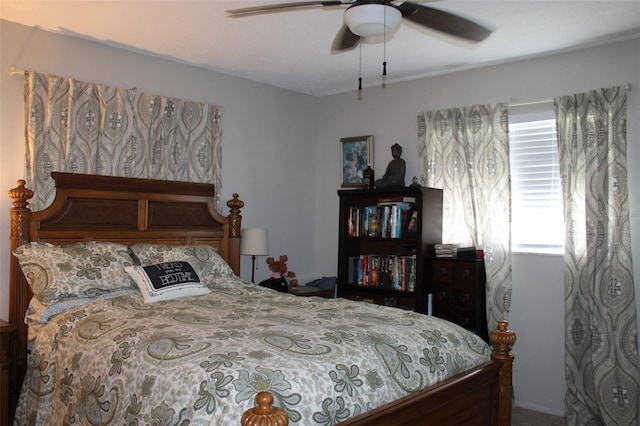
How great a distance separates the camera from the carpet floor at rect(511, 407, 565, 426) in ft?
12.2

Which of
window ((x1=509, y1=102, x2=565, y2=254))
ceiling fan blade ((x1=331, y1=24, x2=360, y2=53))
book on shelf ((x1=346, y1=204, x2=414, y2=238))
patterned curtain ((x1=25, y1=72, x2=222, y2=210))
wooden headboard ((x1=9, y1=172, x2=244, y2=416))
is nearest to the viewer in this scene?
ceiling fan blade ((x1=331, y1=24, x2=360, y2=53))

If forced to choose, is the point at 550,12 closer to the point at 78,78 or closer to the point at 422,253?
the point at 422,253

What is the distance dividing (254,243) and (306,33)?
1672 mm

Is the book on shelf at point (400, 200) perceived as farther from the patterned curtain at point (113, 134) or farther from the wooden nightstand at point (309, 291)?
the patterned curtain at point (113, 134)

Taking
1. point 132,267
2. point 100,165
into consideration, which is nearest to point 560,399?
point 132,267

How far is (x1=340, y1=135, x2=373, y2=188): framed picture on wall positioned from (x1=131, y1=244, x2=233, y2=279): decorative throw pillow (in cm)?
167

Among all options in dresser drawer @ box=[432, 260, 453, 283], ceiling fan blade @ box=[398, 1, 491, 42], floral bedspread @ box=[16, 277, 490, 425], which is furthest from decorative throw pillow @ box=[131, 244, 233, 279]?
ceiling fan blade @ box=[398, 1, 491, 42]

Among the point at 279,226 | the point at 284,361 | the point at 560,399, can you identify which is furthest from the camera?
the point at 279,226

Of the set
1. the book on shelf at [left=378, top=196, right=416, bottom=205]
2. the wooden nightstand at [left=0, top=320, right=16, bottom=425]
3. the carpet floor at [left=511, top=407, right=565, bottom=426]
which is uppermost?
the book on shelf at [left=378, top=196, right=416, bottom=205]

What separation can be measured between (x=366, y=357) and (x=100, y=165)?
2543 mm

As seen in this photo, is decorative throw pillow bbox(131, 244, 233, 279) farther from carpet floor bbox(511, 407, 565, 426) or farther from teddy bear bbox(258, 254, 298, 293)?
carpet floor bbox(511, 407, 565, 426)

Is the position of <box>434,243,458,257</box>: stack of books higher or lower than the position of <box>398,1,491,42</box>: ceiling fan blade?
lower

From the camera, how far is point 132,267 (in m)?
3.31

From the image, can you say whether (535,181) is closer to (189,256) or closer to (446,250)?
(446,250)
